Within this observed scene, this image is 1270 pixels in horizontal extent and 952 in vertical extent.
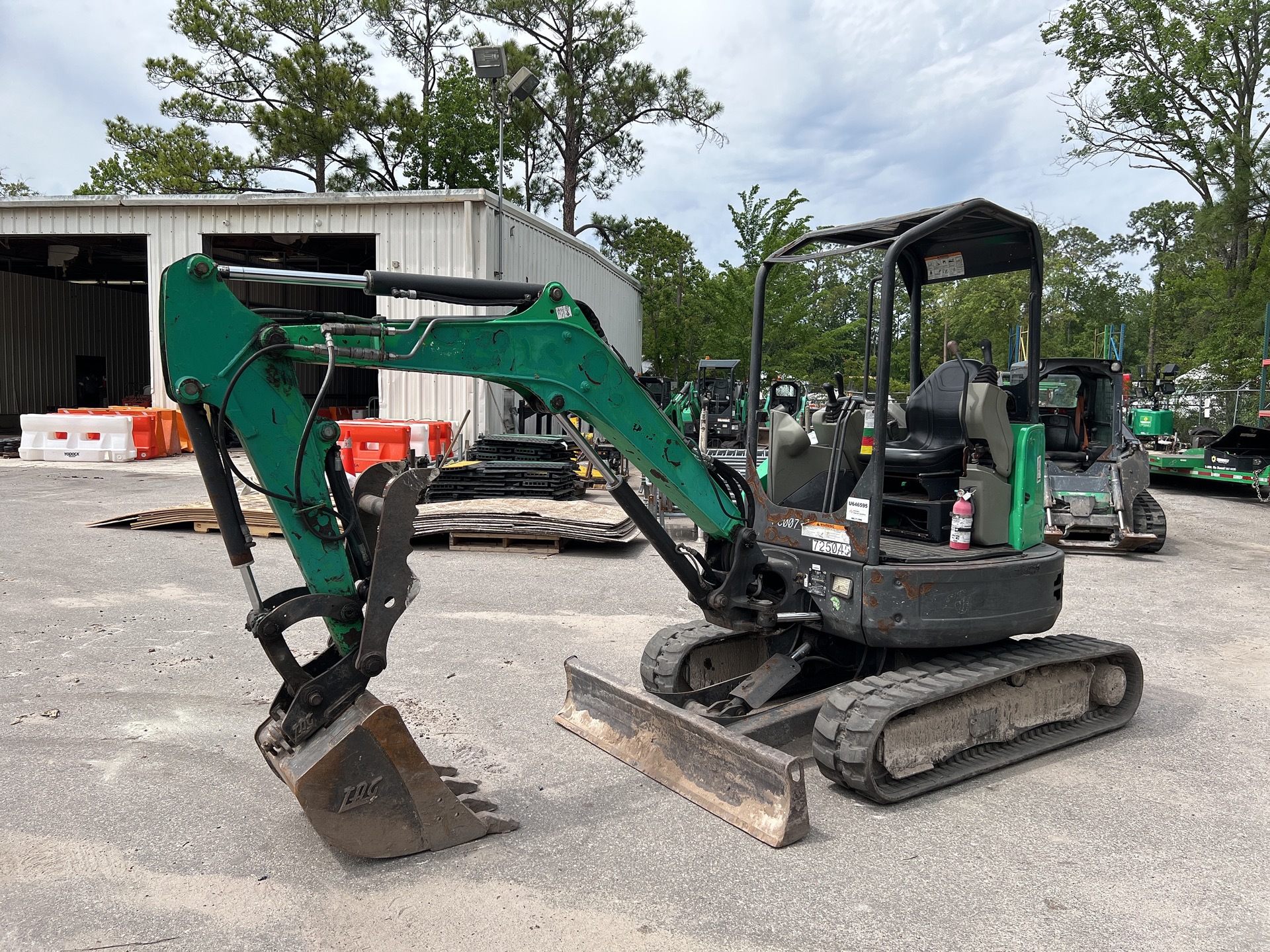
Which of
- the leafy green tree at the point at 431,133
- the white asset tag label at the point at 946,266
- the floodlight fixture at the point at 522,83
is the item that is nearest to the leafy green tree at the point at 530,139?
the leafy green tree at the point at 431,133

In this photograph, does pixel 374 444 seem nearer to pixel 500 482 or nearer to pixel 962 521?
pixel 500 482

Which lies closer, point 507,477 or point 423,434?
point 507,477

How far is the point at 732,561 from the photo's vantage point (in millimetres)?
4758

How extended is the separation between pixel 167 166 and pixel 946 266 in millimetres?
36688

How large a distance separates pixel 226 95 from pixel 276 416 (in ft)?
120

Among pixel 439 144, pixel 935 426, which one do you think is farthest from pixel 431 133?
pixel 935 426

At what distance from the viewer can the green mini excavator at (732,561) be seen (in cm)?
357

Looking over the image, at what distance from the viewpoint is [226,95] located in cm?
3441

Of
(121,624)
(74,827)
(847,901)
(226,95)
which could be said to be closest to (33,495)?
(121,624)

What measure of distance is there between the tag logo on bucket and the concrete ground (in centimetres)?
29

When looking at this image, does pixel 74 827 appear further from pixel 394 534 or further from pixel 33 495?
pixel 33 495

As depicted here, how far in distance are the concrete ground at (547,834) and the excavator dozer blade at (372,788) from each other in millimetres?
100

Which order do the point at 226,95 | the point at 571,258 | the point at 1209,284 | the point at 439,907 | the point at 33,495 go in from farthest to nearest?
the point at 226,95, the point at 1209,284, the point at 571,258, the point at 33,495, the point at 439,907

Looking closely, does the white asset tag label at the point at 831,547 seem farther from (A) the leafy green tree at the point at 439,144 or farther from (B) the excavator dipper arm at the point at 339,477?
(A) the leafy green tree at the point at 439,144
